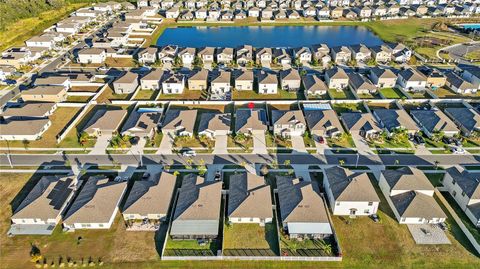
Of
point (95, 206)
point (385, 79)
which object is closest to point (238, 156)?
point (95, 206)

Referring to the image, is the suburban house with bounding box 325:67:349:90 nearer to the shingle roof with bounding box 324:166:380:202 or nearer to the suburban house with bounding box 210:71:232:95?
the suburban house with bounding box 210:71:232:95

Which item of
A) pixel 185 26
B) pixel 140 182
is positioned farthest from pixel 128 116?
pixel 185 26

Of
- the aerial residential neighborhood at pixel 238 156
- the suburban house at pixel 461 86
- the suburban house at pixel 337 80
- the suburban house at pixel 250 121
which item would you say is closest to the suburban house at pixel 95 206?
the aerial residential neighborhood at pixel 238 156

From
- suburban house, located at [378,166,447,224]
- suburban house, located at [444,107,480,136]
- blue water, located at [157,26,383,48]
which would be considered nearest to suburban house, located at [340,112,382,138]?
suburban house, located at [378,166,447,224]

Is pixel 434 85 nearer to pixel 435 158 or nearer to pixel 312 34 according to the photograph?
pixel 435 158

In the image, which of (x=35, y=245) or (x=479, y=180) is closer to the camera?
(x=35, y=245)

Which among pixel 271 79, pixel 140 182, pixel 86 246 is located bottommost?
pixel 86 246
